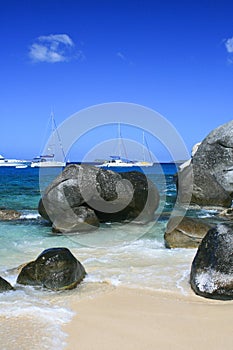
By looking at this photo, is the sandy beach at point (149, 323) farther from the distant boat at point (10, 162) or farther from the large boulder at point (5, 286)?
the distant boat at point (10, 162)

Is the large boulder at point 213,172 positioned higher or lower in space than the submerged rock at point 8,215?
higher

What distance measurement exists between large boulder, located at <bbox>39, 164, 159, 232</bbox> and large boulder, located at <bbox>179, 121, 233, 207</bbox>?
5.16 m

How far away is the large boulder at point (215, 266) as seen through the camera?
19.1 feet

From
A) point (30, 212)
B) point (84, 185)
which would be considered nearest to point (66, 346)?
point (84, 185)

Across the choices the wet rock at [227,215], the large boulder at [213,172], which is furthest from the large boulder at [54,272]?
the large boulder at [213,172]

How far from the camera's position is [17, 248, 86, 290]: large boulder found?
6328 mm

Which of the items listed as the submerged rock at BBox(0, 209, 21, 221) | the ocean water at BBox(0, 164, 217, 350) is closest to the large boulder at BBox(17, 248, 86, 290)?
the ocean water at BBox(0, 164, 217, 350)

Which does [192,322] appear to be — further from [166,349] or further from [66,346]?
[66,346]

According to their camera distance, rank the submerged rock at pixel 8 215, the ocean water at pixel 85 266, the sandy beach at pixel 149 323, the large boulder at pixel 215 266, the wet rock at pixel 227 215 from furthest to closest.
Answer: the wet rock at pixel 227 215 < the submerged rock at pixel 8 215 < the large boulder at pixel 215 266 < the ocean water at pixel 85 266 < the sandy beach at pixel 149 323

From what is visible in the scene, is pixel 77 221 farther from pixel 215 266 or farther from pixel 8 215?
pixel 215 266

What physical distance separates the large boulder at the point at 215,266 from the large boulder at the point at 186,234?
8.70 ft

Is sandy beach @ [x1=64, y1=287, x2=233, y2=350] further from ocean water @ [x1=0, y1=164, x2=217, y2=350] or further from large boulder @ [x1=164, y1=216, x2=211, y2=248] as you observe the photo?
large boulder @ [x1=164, y1=216, x2=211, y2=248]

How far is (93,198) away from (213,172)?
822 cm

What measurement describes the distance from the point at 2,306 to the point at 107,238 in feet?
18.4
